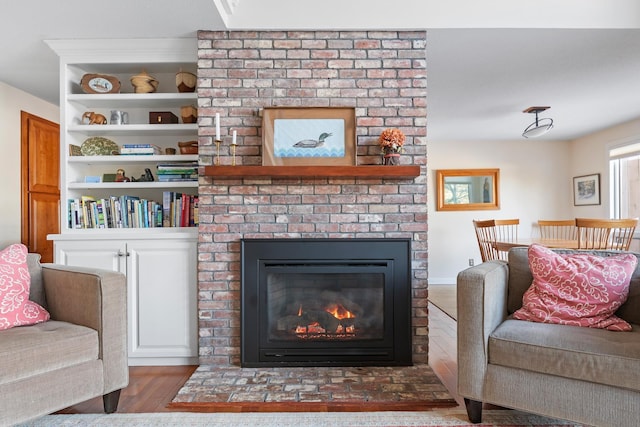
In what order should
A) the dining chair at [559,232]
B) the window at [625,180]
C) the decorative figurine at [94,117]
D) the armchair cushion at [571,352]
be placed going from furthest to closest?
the dining chair at [559,232]
the window at [625,180]
the decorative figurine at [94,117]
the armchair cushion at [571,352]

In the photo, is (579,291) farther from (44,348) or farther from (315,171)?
(44,348)

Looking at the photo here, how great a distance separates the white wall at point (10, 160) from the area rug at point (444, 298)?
3824mm

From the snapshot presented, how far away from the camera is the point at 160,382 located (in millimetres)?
2385

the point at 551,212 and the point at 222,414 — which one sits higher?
the point at 551,212

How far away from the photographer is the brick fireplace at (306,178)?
261 centimetres

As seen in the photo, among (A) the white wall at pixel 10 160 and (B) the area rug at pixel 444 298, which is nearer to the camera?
(A) the white wall at pixel 10 160

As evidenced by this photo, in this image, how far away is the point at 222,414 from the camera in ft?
6.46

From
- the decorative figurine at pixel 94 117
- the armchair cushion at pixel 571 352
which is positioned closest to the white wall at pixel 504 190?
the armchair cushion at pixel 571 352

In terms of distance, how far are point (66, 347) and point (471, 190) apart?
546cm

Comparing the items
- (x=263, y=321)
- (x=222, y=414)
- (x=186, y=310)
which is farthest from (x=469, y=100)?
(x=222, y=414)

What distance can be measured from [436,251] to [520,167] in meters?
1.76

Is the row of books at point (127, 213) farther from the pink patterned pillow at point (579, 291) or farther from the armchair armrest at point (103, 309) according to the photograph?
the pink patterned pillow at point (579, 291)

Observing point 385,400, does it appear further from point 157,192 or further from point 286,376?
point 157,192

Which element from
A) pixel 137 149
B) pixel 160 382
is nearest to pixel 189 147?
pixel 137 149
